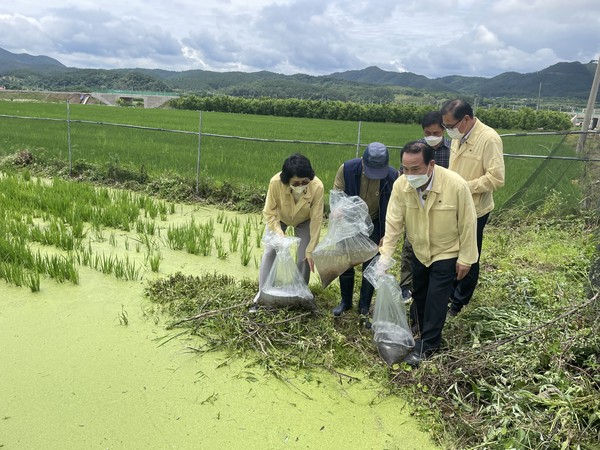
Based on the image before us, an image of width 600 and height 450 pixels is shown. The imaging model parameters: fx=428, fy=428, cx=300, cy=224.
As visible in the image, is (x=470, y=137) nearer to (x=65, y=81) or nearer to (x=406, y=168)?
(x=406, y=168)

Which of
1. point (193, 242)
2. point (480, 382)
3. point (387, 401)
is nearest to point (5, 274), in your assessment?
point (193, 242)

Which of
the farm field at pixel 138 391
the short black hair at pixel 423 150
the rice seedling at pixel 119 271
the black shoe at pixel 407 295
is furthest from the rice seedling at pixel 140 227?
the short black hair at pixel 423 150

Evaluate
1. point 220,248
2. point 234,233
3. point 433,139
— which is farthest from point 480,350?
point 234,233

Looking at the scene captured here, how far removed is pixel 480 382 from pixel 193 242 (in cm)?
326

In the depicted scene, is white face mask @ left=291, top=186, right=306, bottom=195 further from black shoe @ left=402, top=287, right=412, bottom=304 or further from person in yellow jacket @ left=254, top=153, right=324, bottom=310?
black shoe @ left=402, top=287, right=412, bottom=304

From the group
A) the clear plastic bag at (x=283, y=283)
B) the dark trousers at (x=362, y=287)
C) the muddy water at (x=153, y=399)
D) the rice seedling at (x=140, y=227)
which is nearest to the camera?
the muddy water at (x=153, y=399)

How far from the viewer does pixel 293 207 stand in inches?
125

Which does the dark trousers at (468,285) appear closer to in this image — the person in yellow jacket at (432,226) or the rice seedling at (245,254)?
the person in yellow jacket at (432,226)

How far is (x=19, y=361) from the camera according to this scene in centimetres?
268

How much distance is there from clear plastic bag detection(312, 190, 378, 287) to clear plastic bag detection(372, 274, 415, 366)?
44 centimetres

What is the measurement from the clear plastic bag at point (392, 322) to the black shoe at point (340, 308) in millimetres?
676

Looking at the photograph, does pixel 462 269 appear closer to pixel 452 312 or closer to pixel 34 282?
pixel 452 312

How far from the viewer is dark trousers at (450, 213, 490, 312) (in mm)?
3275

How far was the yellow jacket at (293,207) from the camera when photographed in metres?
3.11
